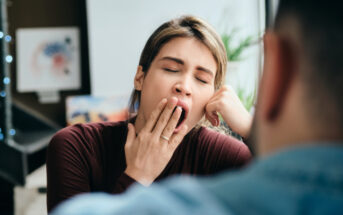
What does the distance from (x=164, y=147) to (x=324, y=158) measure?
2.08 ft

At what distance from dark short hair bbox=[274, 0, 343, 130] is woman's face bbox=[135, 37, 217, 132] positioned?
63 cm

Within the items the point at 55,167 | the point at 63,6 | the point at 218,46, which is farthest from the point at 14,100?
the point at 218,46

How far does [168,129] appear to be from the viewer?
887 mm

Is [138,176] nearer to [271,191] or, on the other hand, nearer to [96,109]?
[271,191]

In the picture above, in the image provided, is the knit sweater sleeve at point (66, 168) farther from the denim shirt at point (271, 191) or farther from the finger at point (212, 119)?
the denim shirt at point (271, 191)

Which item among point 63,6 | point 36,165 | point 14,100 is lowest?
point 36,165

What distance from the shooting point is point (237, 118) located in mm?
1026

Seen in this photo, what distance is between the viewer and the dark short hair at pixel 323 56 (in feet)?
0.91

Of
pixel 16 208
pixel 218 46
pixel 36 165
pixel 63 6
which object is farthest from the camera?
pixel 63 6

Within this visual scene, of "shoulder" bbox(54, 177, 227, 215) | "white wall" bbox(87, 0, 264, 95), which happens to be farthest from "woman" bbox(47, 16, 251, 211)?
"white wall" bbox(87, 0, 264, 95)

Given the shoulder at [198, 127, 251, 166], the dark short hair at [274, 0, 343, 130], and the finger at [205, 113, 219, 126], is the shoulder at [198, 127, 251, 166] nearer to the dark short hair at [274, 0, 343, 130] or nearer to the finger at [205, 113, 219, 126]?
the finger at [205, 113, 219, 126]

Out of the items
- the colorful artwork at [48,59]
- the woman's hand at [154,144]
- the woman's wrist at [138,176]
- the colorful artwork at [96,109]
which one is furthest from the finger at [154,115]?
the colorful artwork at [48,59]

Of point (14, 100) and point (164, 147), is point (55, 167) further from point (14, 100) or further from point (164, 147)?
point (14, 100)

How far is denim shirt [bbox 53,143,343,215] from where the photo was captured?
257 millimetres
